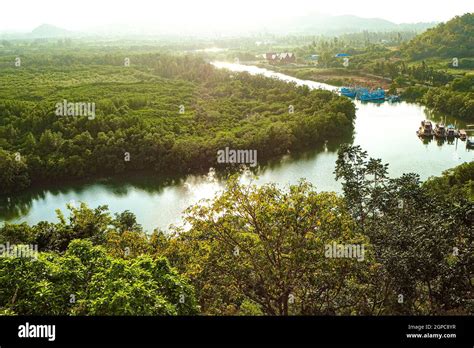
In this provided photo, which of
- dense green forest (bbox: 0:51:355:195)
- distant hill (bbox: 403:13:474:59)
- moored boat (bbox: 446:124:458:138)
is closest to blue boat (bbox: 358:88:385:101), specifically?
dense green forest (bbox: 0:51:355:195)

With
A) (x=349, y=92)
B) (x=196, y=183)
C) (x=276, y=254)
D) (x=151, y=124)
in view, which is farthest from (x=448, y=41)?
(x=276, y=254)

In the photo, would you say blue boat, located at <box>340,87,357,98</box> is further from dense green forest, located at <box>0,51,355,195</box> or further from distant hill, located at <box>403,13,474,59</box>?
distant hill, located at <box>403,13,474,59</box>

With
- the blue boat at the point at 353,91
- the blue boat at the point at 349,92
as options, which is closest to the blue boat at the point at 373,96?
the blue boat at the point at 353,91

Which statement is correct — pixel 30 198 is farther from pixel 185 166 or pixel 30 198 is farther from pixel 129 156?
pixel 185 166

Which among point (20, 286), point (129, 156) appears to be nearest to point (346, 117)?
point (129, 156)

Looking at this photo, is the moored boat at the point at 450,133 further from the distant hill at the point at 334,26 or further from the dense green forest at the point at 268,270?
the distant hill at the point at 334,26

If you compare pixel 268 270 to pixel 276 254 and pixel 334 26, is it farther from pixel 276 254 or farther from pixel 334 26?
pixel 334 26
